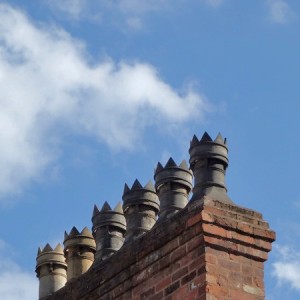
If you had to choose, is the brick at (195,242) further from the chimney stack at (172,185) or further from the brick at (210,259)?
the chimney stack at (172,185)

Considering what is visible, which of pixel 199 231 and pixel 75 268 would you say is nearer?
pixel 199 231

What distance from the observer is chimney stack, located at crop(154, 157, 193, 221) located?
13.5 meters

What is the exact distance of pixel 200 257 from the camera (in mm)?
12633

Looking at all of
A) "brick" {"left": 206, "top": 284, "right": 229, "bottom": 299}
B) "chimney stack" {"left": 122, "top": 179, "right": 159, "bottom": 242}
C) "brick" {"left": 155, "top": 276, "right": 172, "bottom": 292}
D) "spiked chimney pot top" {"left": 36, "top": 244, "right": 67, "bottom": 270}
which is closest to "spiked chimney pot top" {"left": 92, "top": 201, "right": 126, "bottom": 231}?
"chimney stack" {"left": 122, "top": 179, "right": 159, "bottom": 242}

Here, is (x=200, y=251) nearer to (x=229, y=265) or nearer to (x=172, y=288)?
(x=229, y=265)

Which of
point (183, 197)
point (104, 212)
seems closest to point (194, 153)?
point (183, 197)

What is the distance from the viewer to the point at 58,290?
1441cm

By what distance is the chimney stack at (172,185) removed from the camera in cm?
1350

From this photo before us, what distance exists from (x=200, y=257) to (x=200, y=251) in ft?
0.21

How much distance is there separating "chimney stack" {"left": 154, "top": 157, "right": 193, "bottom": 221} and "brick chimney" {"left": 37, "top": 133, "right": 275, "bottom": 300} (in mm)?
63

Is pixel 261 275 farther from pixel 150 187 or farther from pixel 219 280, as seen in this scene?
pixel 150 187

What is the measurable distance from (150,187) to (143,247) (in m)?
0.74

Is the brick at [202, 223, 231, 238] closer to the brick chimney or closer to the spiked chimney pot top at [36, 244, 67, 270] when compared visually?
the brick chimney

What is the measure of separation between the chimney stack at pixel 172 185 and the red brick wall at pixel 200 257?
29cm
